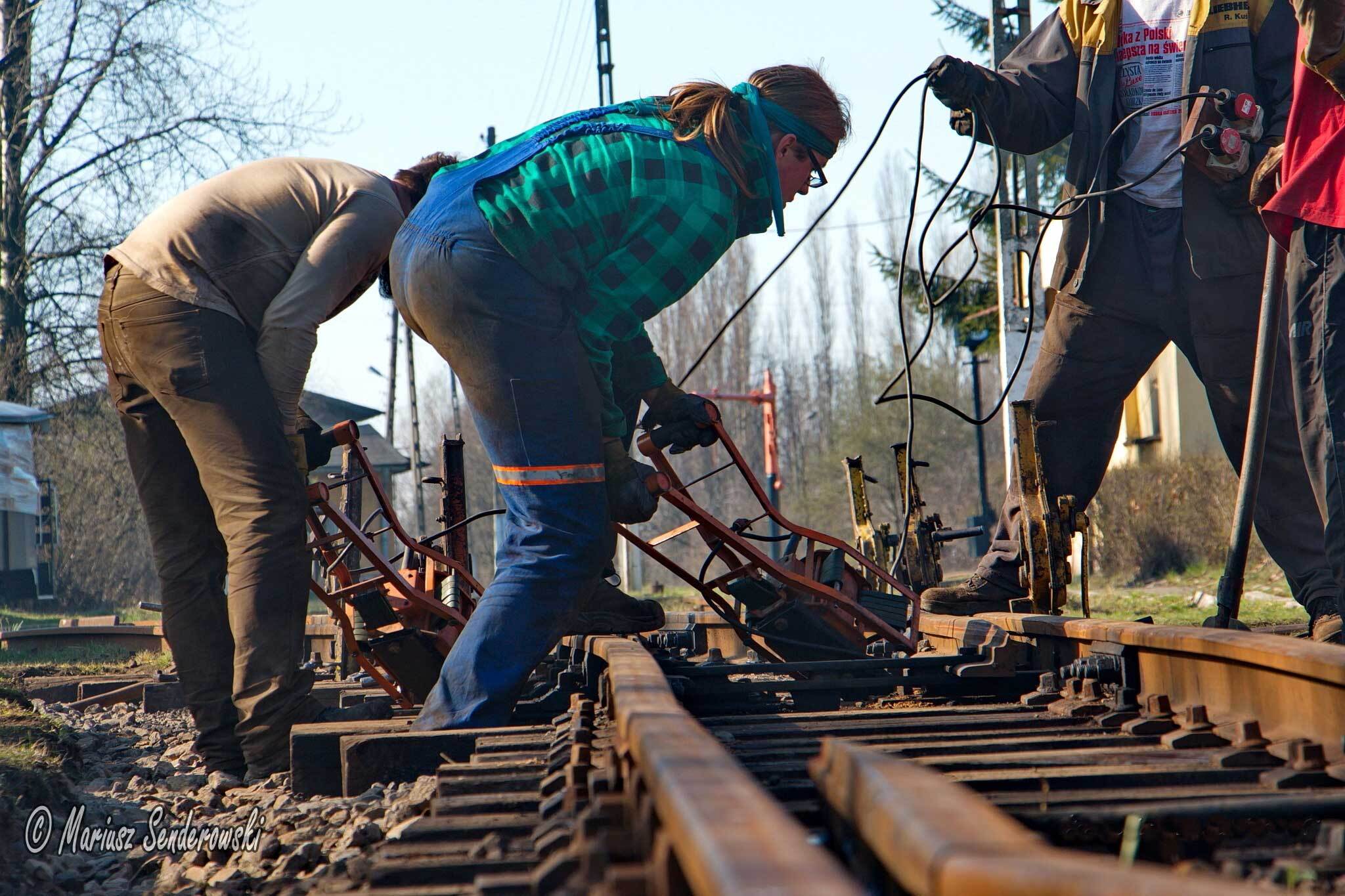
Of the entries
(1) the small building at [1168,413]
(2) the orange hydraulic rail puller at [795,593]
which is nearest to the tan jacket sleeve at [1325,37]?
(2) the orange hydraulic rail puller at [795,593]

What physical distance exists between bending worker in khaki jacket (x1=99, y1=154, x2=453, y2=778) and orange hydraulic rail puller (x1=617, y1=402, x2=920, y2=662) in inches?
42.6

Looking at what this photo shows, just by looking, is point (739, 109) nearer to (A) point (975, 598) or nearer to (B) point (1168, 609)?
(A) point (975, 598)

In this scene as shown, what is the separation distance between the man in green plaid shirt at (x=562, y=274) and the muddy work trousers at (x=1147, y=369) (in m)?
1.71

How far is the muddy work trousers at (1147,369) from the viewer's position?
4770 mm

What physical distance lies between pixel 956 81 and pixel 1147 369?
4.22ft

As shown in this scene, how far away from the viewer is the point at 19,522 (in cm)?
2467

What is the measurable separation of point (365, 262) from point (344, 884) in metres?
2.44

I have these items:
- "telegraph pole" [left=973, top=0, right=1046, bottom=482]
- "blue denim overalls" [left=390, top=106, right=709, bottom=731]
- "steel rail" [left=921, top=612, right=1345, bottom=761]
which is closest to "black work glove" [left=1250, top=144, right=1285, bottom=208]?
"steel rail" [left=921, top=612, right=1345, bottom=761]

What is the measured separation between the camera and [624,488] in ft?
13.1

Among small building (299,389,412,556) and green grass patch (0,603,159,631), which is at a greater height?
small building (299,389,412,556)

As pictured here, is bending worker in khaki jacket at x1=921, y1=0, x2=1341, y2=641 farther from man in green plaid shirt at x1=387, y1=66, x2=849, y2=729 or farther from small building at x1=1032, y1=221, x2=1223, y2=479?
small building at x1=1032, y1=221, x2=1223, y2=479

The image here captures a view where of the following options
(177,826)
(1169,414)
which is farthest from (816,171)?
(1169,414)

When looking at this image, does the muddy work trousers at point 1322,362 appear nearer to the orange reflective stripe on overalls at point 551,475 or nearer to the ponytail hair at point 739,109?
the ponytail hair at point 739,109

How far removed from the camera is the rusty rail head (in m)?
1.04
